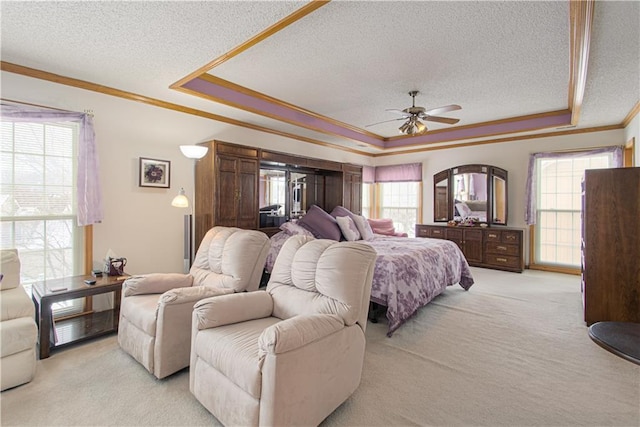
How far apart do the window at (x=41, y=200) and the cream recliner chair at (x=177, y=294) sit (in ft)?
3.87

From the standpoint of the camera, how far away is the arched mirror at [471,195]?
236 inches

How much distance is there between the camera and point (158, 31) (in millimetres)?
2342

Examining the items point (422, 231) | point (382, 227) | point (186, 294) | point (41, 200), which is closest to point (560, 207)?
point (422, 231)

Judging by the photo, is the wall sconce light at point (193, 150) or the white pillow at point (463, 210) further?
the white pillow at point (463, 210)

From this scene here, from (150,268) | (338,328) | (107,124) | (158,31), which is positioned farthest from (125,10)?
(150,268)

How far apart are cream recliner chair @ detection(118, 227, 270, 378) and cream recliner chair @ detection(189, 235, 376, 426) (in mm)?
339

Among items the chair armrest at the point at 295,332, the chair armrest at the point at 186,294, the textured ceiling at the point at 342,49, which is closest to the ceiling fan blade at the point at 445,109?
the textured ceiling at the point at 342,49

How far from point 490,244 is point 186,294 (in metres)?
5.45

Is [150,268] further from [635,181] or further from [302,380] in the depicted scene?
[635,181]

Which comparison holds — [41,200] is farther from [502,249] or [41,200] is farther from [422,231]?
[502,249]

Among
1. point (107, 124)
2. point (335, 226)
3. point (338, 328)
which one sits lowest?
point (338, 328)

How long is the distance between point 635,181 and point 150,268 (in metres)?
5.31

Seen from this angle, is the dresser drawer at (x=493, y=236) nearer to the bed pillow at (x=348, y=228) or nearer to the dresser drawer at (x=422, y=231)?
the dresser drawer at (x=422, y=231)

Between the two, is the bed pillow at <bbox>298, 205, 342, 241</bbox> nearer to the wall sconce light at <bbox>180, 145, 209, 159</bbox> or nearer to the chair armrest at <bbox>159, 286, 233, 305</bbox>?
the wall sconce light at <bbox>180, 145, 209, 159</bbox>
